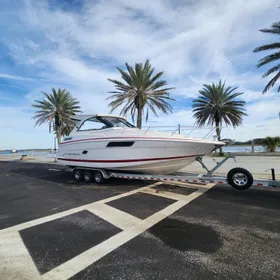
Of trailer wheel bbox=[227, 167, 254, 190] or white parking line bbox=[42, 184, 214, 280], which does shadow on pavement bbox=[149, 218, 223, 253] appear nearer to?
white parking line bbox=[42, 184, 214, 280]

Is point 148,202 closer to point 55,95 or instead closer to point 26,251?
point 26,251

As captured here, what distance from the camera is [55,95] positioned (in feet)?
79.4

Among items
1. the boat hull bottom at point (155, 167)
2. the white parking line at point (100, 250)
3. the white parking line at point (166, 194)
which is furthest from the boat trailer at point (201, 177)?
the white parking line at point (100, 250)

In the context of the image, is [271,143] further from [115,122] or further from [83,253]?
[83,253]

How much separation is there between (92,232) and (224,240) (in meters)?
2.32

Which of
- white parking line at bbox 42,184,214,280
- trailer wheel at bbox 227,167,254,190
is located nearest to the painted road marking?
white parking line at bbox 42,184,214,280

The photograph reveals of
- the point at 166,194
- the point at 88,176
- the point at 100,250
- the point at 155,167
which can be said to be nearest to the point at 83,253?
the point at 100,250

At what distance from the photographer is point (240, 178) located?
5.24m

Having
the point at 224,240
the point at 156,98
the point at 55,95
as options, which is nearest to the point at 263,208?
the point at 224,240

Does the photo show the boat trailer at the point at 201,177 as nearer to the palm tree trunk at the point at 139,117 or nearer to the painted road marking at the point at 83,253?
the painted road marking at the point at 83,253

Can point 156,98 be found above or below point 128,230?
above

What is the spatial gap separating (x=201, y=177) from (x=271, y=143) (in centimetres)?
1619

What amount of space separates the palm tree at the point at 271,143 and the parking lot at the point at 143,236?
14.9 metres

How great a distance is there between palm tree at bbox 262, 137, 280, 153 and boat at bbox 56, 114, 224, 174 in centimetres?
1479
